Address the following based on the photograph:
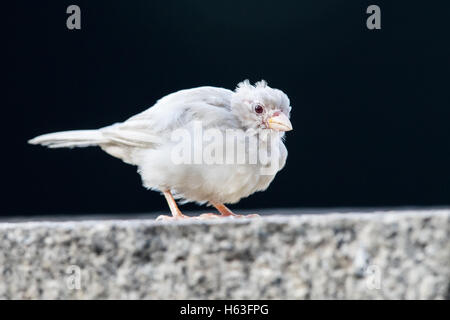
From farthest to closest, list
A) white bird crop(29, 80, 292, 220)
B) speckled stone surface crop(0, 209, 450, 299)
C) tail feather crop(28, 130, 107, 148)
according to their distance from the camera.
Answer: tail feather crop(28, 130, 107, 148) → white bird crop(29, 80, 292, 220) → speckled stone surface crop(0, 209, 450, 299)

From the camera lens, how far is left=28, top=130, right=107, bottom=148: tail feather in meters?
2.33

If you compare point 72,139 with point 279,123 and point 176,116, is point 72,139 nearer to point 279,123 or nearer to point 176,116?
point 176,116

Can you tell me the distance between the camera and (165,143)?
80.7 inches

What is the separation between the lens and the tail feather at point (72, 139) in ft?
7.65

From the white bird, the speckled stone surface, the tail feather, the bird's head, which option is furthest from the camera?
the tail feather

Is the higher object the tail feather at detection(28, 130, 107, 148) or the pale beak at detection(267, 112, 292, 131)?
the pale beak at detection(267, 112, 292, 131)

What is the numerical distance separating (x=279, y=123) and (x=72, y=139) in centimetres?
76

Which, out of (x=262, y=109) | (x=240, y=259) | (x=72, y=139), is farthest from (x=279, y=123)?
(x=240, y=259)

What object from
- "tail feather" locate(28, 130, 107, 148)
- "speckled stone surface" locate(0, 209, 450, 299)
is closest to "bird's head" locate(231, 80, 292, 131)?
"tail feather" locate(28, 130, 107, 148)

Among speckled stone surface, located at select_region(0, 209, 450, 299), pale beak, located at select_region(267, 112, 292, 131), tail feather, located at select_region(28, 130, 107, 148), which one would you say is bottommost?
speckled stone surface, located at select_region(0, 209, 450, 299)

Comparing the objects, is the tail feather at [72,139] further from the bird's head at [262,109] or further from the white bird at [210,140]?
the bird's head at [262,109]

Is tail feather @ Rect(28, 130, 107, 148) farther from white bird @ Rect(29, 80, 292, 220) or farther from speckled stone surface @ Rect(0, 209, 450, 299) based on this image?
speckled stone surface @ Rect(0, 209, 450, 299)

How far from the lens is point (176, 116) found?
2.05m
